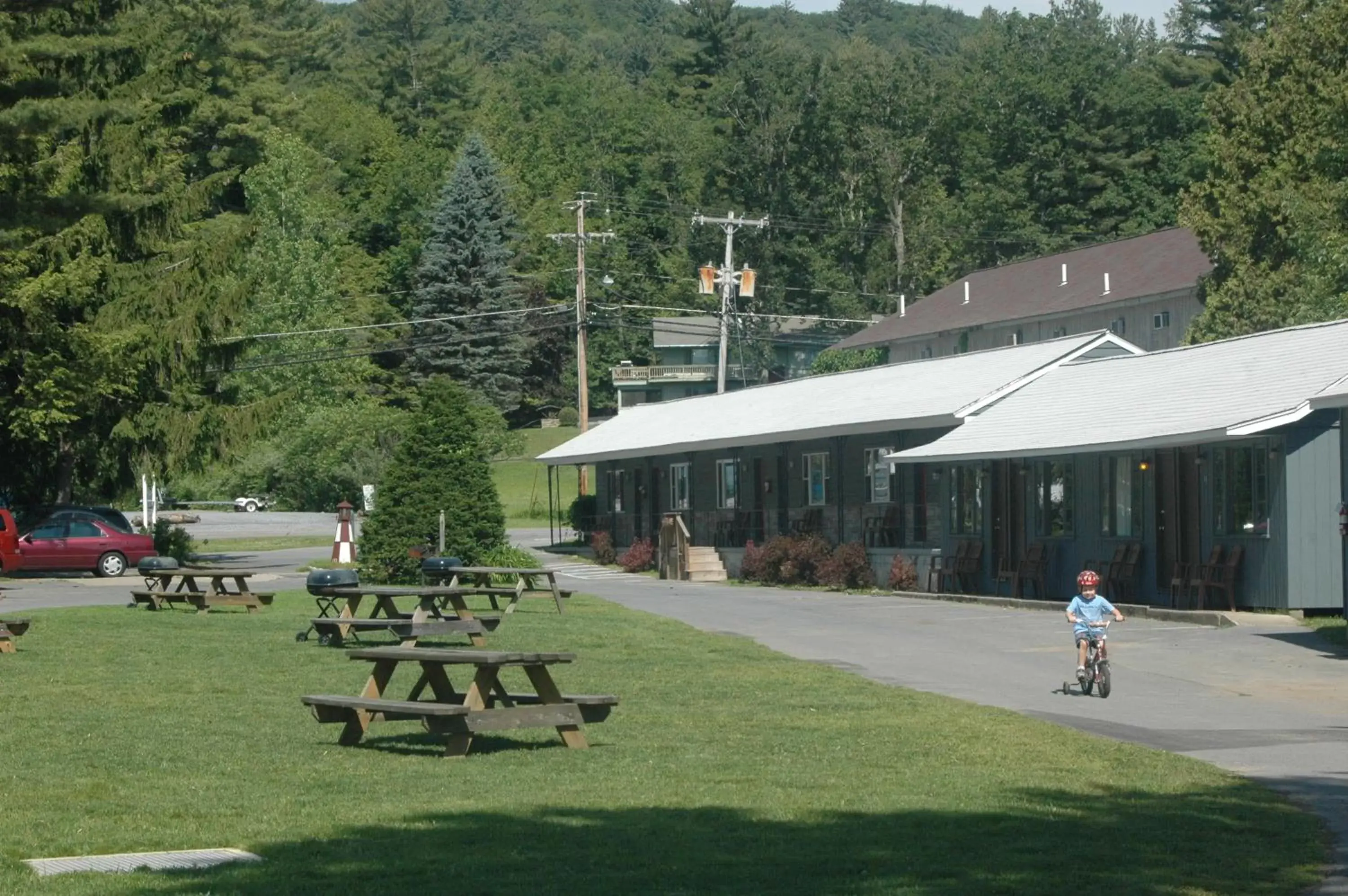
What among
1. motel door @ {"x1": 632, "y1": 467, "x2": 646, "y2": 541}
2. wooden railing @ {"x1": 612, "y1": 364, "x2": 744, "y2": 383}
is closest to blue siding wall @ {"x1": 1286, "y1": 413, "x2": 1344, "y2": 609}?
motel door @ {"x1": 632, "y1": 467, "x2": 646, "y2": 541}

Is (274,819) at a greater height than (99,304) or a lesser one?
lesser

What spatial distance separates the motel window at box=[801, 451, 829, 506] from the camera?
4350cm

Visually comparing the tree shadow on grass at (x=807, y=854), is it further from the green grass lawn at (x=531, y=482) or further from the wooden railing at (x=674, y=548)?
the green grass lawn at (x=531, y=482)

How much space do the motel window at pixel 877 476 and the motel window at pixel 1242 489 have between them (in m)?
12.0

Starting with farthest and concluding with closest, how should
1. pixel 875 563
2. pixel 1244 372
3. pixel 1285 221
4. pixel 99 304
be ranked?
pixel 1285 221 < pixel 99 304 < pixel 875 563 < pixel 1244 372

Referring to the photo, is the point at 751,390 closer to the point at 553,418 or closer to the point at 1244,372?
the point at 1244,372

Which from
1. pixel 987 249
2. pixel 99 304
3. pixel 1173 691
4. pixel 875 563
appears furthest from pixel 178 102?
pixel 987 249

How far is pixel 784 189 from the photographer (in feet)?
332

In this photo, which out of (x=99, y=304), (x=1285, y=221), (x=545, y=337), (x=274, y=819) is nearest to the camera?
(x=274, y=819)

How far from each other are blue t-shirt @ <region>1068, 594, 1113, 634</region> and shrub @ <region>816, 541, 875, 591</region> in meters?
20.9

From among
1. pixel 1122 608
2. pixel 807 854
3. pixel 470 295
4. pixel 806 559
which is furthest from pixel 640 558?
pixel 470 295

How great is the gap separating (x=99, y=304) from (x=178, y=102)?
642cm

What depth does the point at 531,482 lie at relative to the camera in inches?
3428

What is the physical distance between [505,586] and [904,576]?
30.2ft
